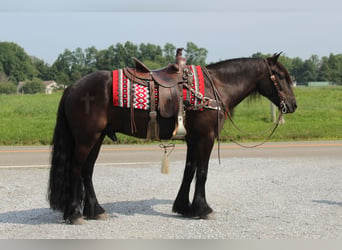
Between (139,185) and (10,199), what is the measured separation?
235 cm

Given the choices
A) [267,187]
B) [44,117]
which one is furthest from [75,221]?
[44,117]

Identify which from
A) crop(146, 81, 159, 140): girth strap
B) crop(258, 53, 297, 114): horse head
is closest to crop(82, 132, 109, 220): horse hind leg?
crop(146, 81, 159, 140): girth strap

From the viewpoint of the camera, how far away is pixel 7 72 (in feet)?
323

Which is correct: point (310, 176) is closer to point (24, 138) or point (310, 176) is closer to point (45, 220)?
point (45, 220)

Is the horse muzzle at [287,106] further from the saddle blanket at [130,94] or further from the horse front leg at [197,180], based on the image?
the saddle blanket at [130,94]

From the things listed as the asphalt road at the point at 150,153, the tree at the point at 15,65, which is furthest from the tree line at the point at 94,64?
the asphalt road at the point at 150,153

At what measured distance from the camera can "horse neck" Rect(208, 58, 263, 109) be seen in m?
6.27

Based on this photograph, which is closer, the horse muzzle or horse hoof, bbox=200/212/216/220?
horse hoof, bbox=200/212/216/220

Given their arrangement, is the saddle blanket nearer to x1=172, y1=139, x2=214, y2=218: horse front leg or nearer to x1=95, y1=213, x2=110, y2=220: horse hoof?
x1=172, y1=139, x2=214, y2=218: horse front leg

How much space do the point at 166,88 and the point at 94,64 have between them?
3055cm

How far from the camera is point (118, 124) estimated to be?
5.84 m

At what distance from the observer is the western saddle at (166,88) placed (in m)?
5.75

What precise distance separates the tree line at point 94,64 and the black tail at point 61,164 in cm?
1480

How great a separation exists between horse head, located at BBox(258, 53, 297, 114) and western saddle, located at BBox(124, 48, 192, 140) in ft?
3.95
